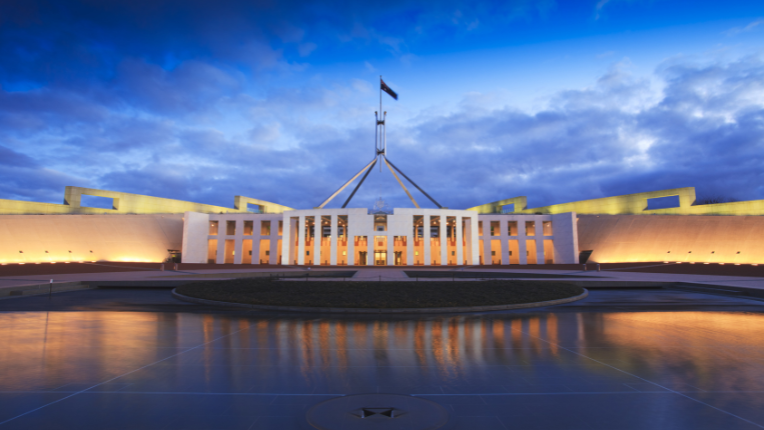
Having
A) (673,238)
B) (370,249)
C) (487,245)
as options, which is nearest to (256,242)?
(370,249)

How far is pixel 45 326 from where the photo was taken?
9.45 meters

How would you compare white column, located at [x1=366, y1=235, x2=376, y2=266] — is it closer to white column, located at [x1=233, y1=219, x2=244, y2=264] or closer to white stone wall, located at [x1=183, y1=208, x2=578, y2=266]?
white stone wall, located at [x1=183, y1=208, x2=578, y2=266]

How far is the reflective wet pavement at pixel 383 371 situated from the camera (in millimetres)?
4168

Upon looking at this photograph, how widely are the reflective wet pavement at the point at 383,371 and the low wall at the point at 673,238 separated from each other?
33283mm

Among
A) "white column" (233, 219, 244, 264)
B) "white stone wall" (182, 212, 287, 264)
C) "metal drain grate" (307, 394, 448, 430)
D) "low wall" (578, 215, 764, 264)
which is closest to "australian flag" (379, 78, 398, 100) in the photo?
"white stone wall" (182, 212, 287, 264)

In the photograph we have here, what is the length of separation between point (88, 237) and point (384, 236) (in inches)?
1304

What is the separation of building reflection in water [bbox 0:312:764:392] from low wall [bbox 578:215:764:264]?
32.5m

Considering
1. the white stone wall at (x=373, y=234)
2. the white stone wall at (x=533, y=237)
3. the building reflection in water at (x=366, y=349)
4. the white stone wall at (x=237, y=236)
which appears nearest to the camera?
the building reflection in water at (x=366, y=349)

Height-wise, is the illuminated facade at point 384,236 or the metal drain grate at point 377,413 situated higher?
the illuminated facade at point 384,236

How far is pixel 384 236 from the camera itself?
39.1 meters

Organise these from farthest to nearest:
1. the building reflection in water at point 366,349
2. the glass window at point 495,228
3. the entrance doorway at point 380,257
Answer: the glass window at point 495,228
the entrance doorway at point 380,257
the building reflection in water at point 366,349

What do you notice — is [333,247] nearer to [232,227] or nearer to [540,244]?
[232,227]

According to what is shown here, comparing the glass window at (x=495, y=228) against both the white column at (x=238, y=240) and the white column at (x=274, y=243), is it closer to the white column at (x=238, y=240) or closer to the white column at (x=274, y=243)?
the white column at (x=274, y=243)

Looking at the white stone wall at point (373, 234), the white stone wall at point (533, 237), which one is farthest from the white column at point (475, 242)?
the white stone wall at point (533, 237)
